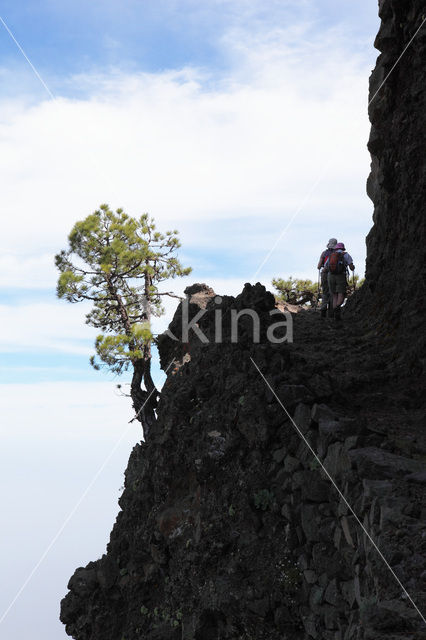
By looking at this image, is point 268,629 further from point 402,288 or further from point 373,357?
point 402,288

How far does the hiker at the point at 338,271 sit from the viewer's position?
52.6 feet

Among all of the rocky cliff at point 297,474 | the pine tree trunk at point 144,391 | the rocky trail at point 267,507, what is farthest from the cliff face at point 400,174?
the pine tree trunk at point 144,391

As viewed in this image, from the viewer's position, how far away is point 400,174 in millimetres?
13055

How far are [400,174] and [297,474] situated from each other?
7.67m

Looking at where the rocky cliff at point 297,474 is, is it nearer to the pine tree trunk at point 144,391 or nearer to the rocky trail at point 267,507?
the rocky trail at point 267,507

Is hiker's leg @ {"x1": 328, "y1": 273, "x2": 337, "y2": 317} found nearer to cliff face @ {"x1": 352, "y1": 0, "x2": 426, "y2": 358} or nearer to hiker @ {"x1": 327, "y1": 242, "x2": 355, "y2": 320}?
hiker @ {"x1": 327, "y1": 242, "x2": 355, "y2": 320}

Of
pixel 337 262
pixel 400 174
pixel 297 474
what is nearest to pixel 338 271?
pixel 337 262

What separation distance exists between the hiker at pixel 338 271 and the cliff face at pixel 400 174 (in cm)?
122

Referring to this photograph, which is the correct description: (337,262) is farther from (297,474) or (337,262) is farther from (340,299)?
(297,474)

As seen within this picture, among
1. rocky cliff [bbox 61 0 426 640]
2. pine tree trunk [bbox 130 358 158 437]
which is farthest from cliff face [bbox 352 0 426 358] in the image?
pine tree trunk [bbox 130 358 158 437]

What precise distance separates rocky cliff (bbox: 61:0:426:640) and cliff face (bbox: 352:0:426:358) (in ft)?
0.16

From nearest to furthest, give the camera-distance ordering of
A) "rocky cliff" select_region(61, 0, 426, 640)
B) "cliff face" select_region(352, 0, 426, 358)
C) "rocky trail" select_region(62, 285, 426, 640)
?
"rocky trail" select_region(62, 285, 426, 640)
"rocky cliff" select_region(61, 0, 426, 640)
"cliff face" select_region(352, 0, 426, 358)

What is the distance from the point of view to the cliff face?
1195 cm

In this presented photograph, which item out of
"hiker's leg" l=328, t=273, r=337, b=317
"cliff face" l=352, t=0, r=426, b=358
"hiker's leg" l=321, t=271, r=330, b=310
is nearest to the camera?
"cliff face" l=352, t=0, r=426, b=358
